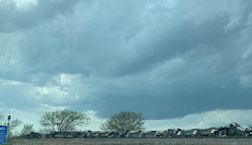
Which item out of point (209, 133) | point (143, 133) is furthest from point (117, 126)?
point (209, 133)

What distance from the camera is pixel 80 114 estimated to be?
105m

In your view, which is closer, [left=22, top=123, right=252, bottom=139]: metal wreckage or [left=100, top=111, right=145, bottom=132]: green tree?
[left=22, top=123, right=252, bottom=139]: metal wreckage

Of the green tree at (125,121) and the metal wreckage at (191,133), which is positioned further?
the green tree at (125,121)

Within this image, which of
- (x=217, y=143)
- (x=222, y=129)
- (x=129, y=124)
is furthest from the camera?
(x=129, y=124)

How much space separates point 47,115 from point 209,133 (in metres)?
68.7

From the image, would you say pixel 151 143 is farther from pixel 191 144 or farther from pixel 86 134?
pixel 86 134

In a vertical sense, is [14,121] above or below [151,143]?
above

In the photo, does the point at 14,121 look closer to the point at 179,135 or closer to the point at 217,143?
the point at 179,135

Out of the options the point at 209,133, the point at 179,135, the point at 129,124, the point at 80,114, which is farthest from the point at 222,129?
the point at 80,114

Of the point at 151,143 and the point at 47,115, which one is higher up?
the point at 47,115

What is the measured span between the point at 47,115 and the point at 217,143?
78.0m

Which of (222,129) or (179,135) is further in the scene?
(179,135)

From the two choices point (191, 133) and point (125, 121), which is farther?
point (125, 121)

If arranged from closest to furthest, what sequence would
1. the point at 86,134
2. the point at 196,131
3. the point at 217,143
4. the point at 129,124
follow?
the point at 217,143, the point at 196,131, the point at 86,134, the point at 129,124
